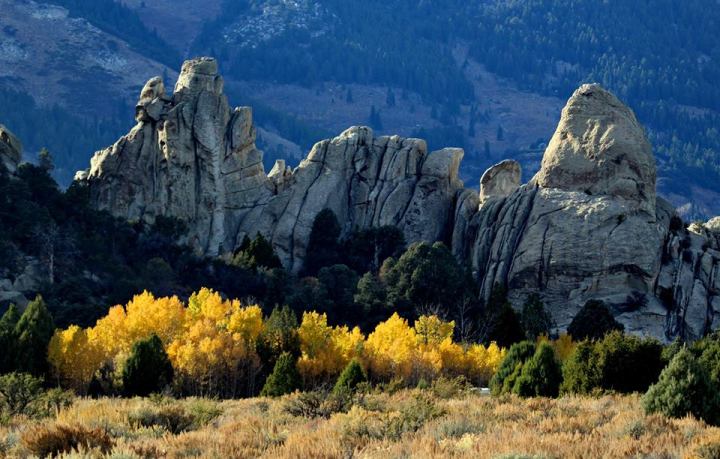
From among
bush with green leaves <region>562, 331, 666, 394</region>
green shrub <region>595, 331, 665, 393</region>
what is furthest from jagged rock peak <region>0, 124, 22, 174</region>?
green shrub <region>595, 331, 665, 393</region>

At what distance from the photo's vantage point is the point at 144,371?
5212 centimetres

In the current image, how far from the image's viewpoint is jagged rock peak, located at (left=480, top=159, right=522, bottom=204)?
3930 inches

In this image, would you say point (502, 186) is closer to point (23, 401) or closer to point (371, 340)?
point (371, 340)

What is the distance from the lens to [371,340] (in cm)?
6469

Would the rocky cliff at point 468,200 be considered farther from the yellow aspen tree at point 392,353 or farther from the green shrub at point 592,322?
the yellow aspen tree at point 392,353

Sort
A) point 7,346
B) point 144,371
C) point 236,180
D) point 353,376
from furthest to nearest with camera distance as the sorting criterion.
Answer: point 236,180 → point 7,346 → point 144,371 → point 353,376

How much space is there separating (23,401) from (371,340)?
29.0m

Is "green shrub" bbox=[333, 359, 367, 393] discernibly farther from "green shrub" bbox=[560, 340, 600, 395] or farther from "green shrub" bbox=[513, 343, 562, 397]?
"green shrub" bbox=[560, 340, 600, 395]

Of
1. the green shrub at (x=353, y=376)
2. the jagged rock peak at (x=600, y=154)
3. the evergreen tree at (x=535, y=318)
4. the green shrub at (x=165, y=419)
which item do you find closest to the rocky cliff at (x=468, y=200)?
the jagged rock peak at (x=600, y=154)

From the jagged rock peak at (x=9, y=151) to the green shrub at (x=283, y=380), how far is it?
41377mm

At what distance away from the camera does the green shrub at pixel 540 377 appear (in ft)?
152

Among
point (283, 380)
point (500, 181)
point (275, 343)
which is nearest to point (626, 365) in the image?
point (283, 380)

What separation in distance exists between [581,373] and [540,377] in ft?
6.56

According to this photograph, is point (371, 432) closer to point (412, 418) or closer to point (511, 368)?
point (412, 418)
